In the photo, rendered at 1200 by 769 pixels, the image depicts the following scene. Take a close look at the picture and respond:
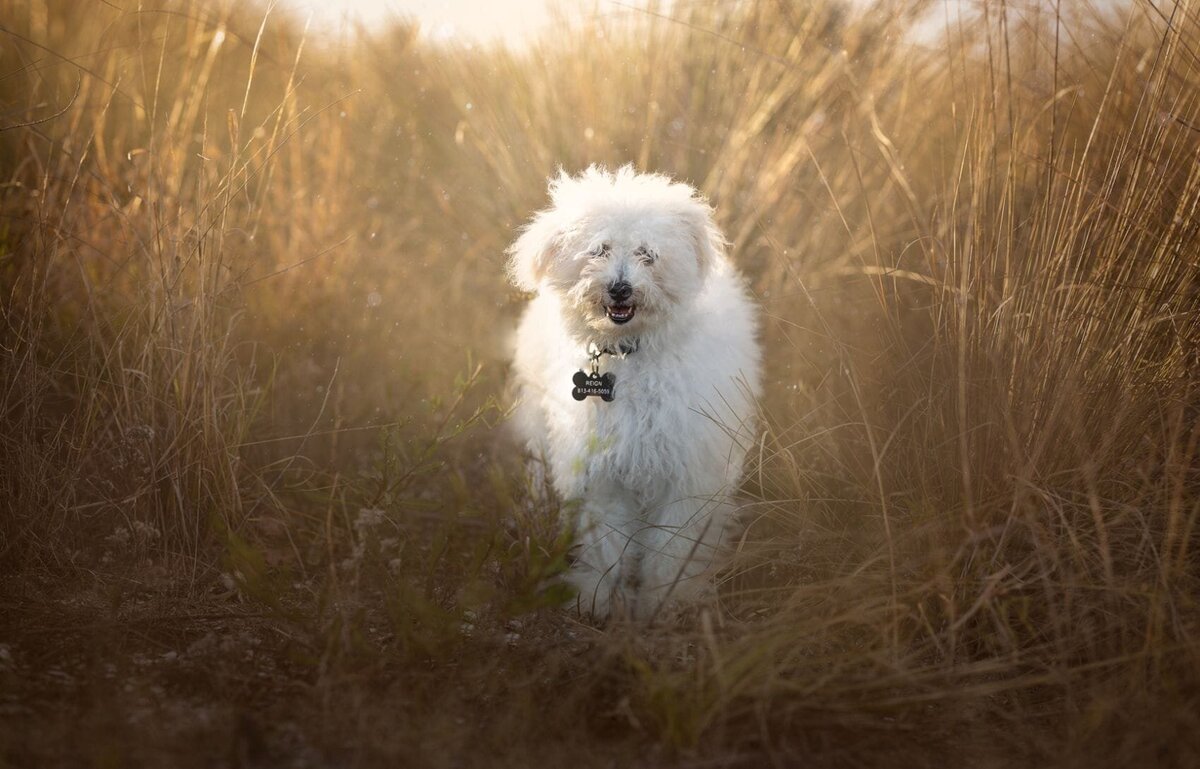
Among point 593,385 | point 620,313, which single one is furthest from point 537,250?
point 593,385

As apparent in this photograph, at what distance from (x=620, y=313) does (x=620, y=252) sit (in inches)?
10.4

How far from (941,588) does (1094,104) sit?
219 cm

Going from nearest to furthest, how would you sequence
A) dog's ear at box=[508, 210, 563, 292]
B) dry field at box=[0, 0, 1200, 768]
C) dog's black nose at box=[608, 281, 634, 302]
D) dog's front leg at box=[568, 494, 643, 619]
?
dry field at box=[0, 0, 1200, 768] < dog's black nose at box=[608, 281, 634, 302] < dog's front leg at box=[568, 494, 643, 619] < dog's ear at box=[508, 210, 563, 292]

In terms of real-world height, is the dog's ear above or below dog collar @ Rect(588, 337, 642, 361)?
above

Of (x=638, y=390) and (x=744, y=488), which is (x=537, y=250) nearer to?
(x=638, y=390)

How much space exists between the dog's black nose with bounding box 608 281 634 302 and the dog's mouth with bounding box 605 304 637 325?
50 millimetres

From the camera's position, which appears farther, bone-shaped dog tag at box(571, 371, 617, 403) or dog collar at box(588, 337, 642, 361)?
dog collar at box(588, 337, 642, 361)

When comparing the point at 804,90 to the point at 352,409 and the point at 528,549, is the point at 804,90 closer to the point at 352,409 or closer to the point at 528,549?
the point at 352,409

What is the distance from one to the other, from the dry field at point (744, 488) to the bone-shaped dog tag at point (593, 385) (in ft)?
1.50

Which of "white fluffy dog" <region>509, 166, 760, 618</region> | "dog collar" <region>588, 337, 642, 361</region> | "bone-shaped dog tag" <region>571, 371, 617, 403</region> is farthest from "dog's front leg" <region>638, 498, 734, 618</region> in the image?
"dog collar" <region>588, 337, 642, 361</region>

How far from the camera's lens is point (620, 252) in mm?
3768

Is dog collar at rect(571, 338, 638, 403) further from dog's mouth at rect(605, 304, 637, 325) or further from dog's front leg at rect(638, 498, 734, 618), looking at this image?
dog's front leg at rect(638, 498, 734, 618)

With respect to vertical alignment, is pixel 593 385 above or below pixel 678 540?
above

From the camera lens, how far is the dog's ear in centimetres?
397
